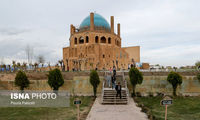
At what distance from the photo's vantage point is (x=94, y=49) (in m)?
33.9

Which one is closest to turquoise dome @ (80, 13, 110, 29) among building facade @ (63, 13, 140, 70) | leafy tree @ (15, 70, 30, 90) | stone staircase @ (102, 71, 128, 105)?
building facade @ (63, 13, 140, 70)

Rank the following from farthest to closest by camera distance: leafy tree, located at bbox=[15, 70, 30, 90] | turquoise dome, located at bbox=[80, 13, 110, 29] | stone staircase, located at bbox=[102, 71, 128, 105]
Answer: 1. turquoise dome, located at bbox=[80, 13, 110, 29]
2. leafy tree, located at bbox=[15, 70, 30, 90]
3. stone staircase, located at bbox=[102, 71, 128, 105]

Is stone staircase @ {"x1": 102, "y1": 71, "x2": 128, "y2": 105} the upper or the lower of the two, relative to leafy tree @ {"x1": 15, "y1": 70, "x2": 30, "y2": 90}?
lower

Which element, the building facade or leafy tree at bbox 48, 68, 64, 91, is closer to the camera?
leafy tree at bbox 48, 68, 64, 91

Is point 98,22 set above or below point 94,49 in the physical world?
above

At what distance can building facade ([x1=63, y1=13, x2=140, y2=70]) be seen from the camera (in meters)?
33.9

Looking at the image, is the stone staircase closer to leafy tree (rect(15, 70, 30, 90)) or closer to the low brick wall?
the low brick wall

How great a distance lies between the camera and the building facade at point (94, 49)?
3394 cm

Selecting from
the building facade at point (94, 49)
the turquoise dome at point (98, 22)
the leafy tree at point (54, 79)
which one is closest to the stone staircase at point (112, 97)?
the leafy tree at point (54, 79)

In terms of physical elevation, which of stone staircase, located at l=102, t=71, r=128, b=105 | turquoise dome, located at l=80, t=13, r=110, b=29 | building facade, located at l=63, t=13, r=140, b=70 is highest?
turquoise dome, located at l=80, t=13, r=110, b=29

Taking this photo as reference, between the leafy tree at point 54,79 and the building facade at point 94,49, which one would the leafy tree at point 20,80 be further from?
the building facade at point 94,49

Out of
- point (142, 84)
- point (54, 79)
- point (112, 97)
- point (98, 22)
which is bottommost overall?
point (112, 97)

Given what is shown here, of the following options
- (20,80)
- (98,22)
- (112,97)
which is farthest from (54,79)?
(98,22)

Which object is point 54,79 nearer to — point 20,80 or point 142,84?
point 20,80
